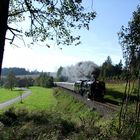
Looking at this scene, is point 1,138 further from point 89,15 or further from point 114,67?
point 114,67

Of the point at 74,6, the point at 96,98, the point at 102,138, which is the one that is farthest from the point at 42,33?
the point at 96,98

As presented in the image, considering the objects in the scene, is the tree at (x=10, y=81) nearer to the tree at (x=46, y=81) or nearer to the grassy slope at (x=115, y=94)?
the tree at (x=46, y=81)

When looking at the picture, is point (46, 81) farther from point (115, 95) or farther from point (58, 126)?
point (58, 126)

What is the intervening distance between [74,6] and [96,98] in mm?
32587

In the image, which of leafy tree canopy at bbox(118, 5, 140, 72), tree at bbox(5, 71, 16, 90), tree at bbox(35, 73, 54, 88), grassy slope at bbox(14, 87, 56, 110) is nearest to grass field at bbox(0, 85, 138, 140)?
leafy tree canopy at bbox(118, 5, 140, 72)

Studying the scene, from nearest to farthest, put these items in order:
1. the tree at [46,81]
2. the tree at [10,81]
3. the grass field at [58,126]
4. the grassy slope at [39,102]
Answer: the grass field at [58,126] → the grassy slope at [39,102] → the tree at [10,81] → the tree at [46,81]

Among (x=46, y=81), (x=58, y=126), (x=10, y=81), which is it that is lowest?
(x=58, y=126)

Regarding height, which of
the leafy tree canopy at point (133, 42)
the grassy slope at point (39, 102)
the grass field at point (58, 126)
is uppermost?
the leafy tree canopy at point (133, 42)

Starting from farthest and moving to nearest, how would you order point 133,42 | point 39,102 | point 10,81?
point 10,81
point 39,102
point 133,42

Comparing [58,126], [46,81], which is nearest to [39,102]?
[58,126]

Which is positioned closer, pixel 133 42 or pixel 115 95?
pixel 133 42

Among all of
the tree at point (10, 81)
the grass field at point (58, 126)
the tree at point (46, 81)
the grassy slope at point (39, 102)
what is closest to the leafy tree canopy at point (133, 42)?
the grass field at point (58, 126)

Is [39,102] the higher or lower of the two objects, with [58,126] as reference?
lower

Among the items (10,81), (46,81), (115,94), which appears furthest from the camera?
(46,81)
